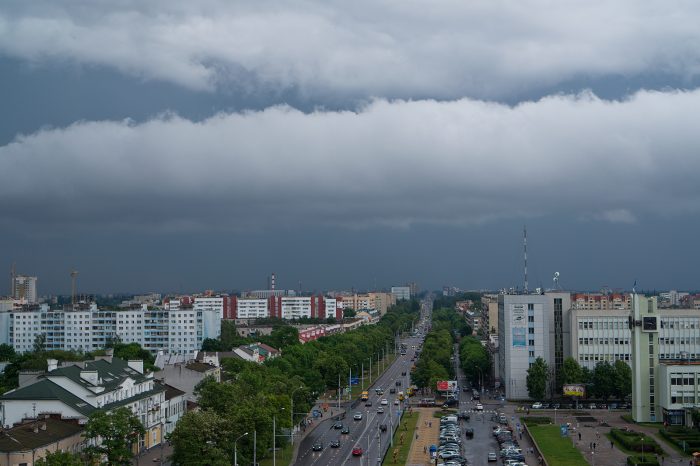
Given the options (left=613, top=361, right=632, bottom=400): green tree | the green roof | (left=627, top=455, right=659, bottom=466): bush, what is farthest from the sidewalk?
the green roof

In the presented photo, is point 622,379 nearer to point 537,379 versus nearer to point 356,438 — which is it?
point 537,379

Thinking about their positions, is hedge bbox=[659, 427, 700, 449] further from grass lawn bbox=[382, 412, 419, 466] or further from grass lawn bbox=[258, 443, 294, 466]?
grass lawn bbox=[258, 443, 294, 466]

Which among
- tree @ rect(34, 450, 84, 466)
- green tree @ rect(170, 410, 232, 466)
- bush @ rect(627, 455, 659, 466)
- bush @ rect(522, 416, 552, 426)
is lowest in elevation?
bush @ rect(522, 416, 552, 426)

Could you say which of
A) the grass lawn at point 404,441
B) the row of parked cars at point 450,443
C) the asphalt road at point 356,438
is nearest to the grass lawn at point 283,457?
the asphalt road at point 356,438

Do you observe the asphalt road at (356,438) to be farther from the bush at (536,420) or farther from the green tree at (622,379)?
the green tree at (622,379)

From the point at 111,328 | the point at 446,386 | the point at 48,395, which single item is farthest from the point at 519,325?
the point at 111,328

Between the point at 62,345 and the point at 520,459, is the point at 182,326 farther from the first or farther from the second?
the point at 520,459
